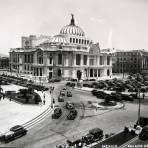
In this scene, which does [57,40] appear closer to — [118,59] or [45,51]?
[45,51]

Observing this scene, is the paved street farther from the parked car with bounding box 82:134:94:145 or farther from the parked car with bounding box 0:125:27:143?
the parked car with bounding box 82:134:94:145

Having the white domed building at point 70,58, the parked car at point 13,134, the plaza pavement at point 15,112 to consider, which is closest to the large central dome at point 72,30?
the white domed building at point 70,58

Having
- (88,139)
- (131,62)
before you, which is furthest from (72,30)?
(88,139)

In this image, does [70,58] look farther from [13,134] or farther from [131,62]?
[13,134]

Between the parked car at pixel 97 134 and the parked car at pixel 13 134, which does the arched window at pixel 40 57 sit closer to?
the parked car at pixel 13 134

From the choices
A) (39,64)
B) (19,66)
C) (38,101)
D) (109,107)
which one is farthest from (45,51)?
(109,107)

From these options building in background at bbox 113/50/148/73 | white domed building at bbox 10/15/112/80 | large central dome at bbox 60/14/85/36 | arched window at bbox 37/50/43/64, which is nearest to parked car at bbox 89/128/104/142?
white domed building at bbox 10/15/112/80
